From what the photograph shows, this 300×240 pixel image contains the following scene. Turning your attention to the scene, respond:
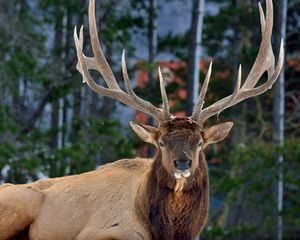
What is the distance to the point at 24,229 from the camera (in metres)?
11.1

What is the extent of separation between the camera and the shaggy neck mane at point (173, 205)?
34.0ft

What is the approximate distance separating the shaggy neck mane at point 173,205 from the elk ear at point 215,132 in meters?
0.21

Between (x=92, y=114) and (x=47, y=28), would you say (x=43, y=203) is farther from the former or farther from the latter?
(x=47, y=28)

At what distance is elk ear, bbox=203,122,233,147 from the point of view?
10492 millimetres

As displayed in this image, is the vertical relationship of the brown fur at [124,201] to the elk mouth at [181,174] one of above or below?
below

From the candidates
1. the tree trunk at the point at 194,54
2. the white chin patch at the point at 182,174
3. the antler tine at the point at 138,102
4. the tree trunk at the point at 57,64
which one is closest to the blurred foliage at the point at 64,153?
the tree trunk at the point at 57,64

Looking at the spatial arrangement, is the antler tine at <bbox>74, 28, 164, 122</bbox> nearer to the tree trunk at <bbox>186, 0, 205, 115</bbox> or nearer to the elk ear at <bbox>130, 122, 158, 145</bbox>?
the elk ear at <bbox>130, 122, 158, 145</bbox>

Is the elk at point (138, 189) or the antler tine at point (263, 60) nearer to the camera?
the elk at point (138, 189)

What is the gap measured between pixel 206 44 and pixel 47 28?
13.6 feet

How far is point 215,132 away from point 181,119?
0.46 metres

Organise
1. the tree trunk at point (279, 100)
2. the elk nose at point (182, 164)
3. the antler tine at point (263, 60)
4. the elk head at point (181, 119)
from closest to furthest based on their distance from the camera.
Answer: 1. the elk nose at point (182, 164)
2. the elk head at point (181, 119)
3. the antler tine at point (263, 60)
4. the tree trunk at point (279, 100)

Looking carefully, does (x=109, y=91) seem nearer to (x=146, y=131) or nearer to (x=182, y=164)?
(x=146, y=131)

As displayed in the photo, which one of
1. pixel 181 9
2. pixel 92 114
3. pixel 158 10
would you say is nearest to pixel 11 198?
pixel 92 114

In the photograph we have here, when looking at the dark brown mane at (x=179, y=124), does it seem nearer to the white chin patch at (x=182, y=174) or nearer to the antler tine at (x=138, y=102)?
the antler tine at (x=138, y=102)
